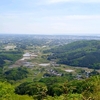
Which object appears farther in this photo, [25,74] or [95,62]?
[95,62]

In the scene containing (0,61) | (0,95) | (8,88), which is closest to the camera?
(0,95)

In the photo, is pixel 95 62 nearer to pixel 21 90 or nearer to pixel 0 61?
pixel 0 61

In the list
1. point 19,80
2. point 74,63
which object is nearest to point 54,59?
point 74,63

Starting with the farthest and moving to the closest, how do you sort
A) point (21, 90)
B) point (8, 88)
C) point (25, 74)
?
1. point (25, 74)
2. point (21, 90)
3. point (8, 88)

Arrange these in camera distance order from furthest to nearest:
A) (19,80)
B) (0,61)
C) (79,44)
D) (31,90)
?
(79,44)
(0,61)
(19,80)
(31,90)

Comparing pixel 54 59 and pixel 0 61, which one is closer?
pixel 0 61

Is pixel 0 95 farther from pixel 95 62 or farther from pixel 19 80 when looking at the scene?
pixel 95 62

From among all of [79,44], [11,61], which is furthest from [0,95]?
[79,44]

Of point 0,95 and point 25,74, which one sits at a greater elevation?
point 0,95

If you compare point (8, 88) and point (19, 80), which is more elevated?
point (8, 88)

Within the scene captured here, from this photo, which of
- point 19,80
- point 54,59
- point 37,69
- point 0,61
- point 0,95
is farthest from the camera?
point 54,59
